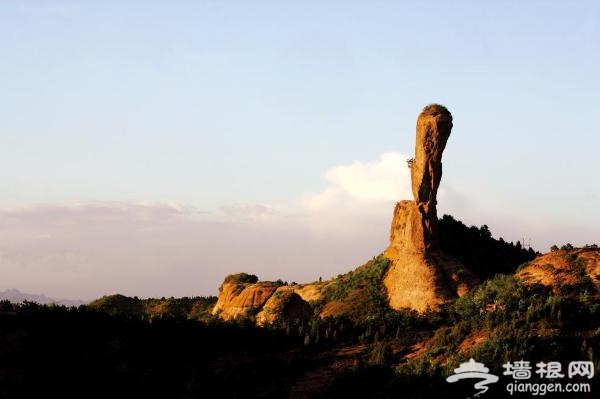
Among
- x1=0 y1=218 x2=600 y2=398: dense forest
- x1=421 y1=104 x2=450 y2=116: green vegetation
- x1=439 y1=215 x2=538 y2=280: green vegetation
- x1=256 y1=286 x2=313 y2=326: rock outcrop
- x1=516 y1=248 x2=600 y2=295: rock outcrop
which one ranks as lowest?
x1=0 y1=218 x2=600 y2=398: dense forest

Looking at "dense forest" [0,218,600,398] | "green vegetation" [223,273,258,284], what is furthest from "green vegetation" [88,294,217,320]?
"dense forest" [0,218,600,398]

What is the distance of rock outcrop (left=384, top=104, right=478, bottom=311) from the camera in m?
59.0

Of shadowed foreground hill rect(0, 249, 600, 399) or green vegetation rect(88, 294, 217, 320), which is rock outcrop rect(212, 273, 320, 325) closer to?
shadowed foreground hill rect(0, 249, 600, 399)

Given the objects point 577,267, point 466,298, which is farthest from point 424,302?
point 577,267

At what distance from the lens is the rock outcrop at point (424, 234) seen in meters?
59.0

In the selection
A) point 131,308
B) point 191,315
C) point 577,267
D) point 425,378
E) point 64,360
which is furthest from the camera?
point 131,308

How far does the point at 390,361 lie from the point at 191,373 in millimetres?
10939

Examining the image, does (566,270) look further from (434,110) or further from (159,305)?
(159,305)

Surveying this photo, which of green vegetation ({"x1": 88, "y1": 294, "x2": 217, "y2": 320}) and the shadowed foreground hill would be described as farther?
green vegetation ({"x1": 88, "y1": 294, "x2": 217, "y2": 320})

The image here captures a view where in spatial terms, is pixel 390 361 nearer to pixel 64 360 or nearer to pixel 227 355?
pixel 227 355

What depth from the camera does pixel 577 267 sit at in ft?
172

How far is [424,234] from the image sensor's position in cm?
6066

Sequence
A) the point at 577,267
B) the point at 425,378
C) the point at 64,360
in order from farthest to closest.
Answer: the point at 577,267
the point at 64,360
the point at 425,378

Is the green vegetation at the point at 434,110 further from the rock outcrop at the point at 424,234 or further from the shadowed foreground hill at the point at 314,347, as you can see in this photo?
the shadowed foreground hill at the point at 314,347
